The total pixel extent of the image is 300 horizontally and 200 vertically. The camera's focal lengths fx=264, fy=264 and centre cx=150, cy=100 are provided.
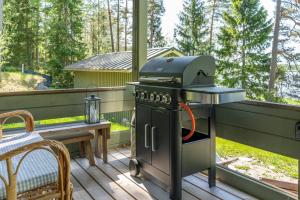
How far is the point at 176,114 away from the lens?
2.25m

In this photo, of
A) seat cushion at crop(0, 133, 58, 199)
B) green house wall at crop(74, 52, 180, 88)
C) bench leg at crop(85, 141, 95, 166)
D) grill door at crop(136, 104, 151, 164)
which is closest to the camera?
seat cushion at crop(0, 133, 58, 199)

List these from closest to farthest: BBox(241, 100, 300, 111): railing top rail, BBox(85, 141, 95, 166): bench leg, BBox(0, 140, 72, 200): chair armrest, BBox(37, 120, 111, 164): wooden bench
Answer: 1. BBox(0, 140, 72, 200): chair armrest
2. BBox(241, 100, 300, 111): railing top rail
3. BBox(37, 120, 111, 164): wooden bench
4. BBox(85, 141, 95, 166): bench leg

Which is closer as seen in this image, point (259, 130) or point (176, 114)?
point (176, 114)

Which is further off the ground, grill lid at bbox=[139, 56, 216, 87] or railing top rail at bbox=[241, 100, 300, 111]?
grill lid at bbox=[139, 56, 216, 87]

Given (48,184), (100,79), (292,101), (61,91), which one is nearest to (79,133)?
(61,91)

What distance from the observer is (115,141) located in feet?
12.6

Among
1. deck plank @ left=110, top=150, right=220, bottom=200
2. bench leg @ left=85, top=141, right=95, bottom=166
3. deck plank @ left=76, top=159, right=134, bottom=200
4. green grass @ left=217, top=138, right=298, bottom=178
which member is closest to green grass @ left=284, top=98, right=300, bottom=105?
green grass @ left=217, top=138, right=298, bottom=178

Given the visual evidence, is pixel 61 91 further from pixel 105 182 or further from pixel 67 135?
pixel 105 182

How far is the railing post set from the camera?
3596 mm

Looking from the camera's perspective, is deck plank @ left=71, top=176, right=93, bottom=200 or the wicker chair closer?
the wicker chair

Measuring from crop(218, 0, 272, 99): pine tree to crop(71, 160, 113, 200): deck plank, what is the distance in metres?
1.71

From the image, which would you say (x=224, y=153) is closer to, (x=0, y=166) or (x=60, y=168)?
(x=60, y=168)

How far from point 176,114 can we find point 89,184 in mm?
1223

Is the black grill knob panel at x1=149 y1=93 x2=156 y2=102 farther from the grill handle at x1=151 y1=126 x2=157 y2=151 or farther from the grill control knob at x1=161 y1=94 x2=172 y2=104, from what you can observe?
the grill handle at x1=151 y1=126 x2=157 y2=151
